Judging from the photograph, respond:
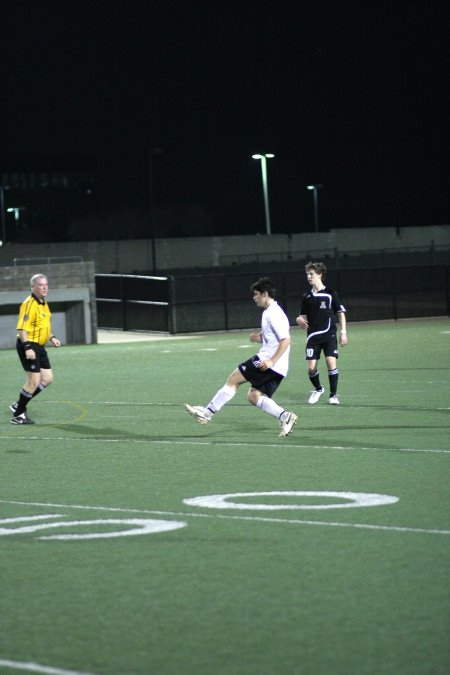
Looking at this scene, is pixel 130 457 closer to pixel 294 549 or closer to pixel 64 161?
pixel 294 549

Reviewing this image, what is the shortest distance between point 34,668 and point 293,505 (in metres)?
4.05

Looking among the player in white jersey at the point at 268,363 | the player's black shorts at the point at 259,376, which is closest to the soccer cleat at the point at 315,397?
A: the player in white jersey at the point at 268,363

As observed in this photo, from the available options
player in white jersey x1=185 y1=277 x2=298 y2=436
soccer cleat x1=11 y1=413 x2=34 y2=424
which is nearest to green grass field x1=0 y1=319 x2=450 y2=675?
soccer cleat x1=11 y1=413 x2=34 y2=424

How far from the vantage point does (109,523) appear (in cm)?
898

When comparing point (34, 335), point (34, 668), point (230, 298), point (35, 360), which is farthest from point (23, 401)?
point (230, 298)

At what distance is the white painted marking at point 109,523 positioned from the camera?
27.9ft

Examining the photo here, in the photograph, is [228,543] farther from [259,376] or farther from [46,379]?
[46,379]

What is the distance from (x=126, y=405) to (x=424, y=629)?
12.5 meters

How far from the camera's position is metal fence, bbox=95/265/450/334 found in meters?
42.1

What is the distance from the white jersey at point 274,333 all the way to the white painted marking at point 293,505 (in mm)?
3326

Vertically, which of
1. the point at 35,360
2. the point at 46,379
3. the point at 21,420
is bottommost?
the point at 21,420

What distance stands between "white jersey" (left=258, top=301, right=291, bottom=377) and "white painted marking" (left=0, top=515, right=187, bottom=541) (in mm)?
4399

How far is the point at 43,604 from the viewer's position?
6691 mm

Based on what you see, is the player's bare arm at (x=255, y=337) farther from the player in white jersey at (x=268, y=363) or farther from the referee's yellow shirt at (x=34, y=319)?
the referee's yellow shirt at (x=34, y=319)
